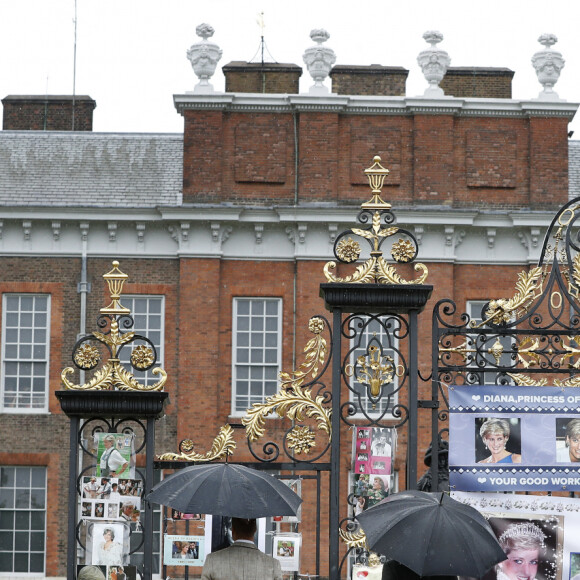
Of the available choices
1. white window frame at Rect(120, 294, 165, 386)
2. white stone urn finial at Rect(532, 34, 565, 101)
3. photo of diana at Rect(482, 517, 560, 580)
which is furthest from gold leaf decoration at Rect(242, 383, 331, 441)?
white stone urn finial at Rect(532, 34, 565, 101)

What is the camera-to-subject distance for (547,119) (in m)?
25.9

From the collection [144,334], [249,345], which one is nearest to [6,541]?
[144,334]

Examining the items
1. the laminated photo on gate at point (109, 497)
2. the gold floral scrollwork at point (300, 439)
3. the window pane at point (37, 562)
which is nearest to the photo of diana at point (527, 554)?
the gold floral scrollwork at point (300, 439)

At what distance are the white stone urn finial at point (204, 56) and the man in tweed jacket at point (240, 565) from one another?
17601 mm

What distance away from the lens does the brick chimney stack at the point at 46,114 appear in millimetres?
29438

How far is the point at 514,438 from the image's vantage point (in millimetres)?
11172

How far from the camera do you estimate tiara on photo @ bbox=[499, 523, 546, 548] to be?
11.0 meters

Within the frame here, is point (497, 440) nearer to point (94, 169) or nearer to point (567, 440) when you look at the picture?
point (567, 440)

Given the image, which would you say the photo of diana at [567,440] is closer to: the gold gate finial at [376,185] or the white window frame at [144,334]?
the gold gate finial at [376,185]

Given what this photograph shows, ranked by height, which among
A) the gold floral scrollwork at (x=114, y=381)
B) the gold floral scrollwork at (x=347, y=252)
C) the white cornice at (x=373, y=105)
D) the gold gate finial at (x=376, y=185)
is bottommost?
the gold floral scrollwork at (x=114, y=381)

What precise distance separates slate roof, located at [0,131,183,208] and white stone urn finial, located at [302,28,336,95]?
11.3 feet

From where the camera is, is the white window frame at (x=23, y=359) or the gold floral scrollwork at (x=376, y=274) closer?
the gold floral scrollwork at (x=376, y=274)

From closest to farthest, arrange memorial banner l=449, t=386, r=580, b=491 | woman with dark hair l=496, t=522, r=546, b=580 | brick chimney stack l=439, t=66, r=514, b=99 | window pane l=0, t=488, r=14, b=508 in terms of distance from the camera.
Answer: woman with dark hair l=496, t=522, r=546, b=580
memorial banner l=449, t=386, r=580, b=491
window pane l=0, t=488, r=14, b=508
brick chimney stack l=439, t=66, r=514, b=99

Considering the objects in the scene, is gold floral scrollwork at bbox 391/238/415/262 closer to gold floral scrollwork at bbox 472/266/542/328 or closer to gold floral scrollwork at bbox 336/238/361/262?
gold floral scrollwork at bbox 336/238/361/262
